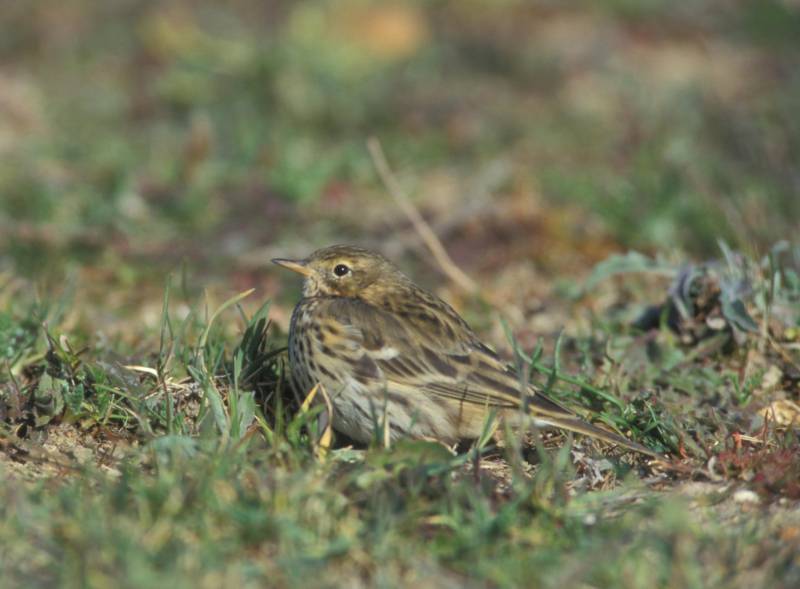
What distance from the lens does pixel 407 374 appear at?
5230 millimetres

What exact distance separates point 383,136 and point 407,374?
5365 millimetres

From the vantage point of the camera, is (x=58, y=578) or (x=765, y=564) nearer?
(x=58, y=578)

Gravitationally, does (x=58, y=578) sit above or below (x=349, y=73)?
below

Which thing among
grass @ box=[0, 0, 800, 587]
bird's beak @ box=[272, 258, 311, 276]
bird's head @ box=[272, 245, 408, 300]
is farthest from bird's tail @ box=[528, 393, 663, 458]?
bird's beak @ box=[272, 258, 311, 276]

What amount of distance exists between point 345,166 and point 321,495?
564 cm

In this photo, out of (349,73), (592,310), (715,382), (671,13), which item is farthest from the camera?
(671,13)

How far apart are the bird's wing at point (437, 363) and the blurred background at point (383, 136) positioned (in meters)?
1.68

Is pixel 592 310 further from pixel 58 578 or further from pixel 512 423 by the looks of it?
pixel 58 578

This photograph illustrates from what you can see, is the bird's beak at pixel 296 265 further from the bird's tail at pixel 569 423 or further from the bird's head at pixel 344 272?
the bird's tail at pixel 569 423

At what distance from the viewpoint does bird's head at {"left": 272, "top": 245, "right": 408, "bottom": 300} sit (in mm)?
5938

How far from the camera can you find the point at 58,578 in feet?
12.2

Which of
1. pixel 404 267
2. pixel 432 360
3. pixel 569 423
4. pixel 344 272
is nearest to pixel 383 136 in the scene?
pixel 404 267

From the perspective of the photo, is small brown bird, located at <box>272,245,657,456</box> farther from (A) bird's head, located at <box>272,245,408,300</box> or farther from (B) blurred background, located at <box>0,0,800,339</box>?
(B) blurred background, located at <box>0,0,800,339</box>

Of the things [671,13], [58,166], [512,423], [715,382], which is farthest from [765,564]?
[671,13]
